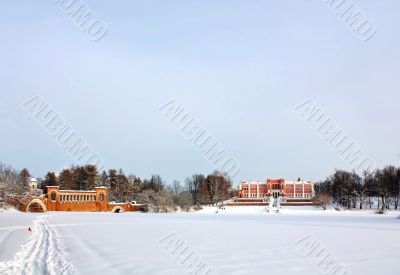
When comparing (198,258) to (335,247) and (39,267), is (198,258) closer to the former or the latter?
(39,267)

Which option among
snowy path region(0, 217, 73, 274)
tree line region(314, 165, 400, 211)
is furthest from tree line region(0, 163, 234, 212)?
snowy path region(0, 217, 73, 274)

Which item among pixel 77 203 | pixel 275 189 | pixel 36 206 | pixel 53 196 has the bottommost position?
pixel 36 206

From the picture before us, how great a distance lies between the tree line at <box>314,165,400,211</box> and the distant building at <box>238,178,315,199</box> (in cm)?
1723

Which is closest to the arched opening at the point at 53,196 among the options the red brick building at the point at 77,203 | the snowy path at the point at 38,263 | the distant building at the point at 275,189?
the red brick building at the point at 77,203

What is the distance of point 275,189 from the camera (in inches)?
4579

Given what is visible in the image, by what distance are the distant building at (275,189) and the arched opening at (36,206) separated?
169 feet

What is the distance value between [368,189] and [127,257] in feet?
268

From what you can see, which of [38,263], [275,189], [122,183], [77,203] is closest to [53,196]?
[77,203]

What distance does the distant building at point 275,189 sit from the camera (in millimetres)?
113500

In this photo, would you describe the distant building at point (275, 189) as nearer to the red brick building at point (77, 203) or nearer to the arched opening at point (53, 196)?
the red brick building at point (77, 203)

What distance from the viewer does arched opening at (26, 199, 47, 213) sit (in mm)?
82106

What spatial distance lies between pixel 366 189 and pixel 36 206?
6581 cm

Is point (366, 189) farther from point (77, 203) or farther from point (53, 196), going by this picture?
point (53, 196)

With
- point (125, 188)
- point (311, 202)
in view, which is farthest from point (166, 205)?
point (311, 202)
